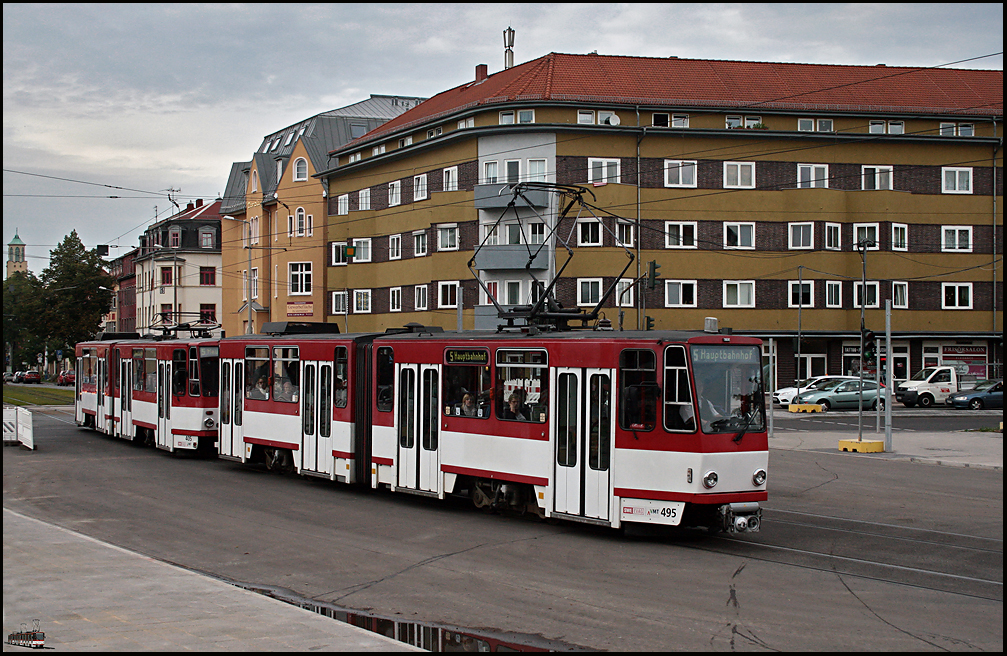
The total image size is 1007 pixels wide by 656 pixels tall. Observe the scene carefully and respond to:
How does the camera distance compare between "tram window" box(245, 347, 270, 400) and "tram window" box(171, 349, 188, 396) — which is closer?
"tram window" box(245, 347, 270, 400)

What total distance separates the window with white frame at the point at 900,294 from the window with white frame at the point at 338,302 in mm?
29929

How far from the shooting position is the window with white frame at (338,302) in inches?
2272

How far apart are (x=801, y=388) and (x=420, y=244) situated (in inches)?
810

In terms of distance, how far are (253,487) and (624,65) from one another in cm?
3744

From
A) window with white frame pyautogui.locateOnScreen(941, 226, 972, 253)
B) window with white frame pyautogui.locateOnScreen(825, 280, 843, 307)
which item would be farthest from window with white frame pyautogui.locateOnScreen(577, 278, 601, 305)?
window with white frame pyautogui.locateOnScreen(941, 226, 972, 253)

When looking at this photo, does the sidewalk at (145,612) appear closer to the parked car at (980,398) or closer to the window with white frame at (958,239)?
the parked car at (980,398)

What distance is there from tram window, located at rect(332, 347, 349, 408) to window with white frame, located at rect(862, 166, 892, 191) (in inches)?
1482

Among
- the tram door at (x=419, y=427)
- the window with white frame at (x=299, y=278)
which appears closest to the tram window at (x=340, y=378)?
the tram door at (x=419, y=427)

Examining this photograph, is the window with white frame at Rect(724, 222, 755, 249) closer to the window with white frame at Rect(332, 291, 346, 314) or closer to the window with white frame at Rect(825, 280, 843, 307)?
the window with white frame at Rect(825, 280, 843, 307)

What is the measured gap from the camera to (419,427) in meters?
16.1

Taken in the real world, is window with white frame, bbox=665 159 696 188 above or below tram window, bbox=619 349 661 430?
above

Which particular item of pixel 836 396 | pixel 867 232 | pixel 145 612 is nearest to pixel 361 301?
pixel 836 396

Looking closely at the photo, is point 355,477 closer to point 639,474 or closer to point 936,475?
point 639,474

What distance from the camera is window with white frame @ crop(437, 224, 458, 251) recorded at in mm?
49281
